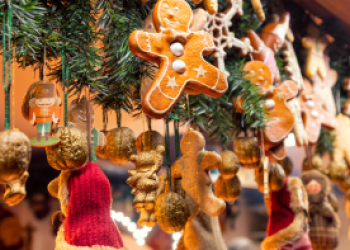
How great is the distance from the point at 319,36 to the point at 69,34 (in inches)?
35.8

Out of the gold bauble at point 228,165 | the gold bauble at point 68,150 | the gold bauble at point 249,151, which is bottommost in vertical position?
the gold bauble at point 228,165

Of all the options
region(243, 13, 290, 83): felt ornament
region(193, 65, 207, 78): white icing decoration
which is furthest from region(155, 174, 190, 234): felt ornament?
region(243, 13, 290, 83): felt ornament

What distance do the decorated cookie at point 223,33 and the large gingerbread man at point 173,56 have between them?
141 mm

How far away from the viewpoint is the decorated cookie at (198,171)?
598 millimetres

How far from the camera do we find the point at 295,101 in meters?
0.92

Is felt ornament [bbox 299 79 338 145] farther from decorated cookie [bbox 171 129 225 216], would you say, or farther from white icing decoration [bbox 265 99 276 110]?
decorated cookie [bbox 171 129 225 216]

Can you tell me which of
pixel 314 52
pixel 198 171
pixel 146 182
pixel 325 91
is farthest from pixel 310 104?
pixel 146 182

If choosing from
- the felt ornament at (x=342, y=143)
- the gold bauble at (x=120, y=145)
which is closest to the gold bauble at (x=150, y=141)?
the gold bauble at (x=120, y=145)

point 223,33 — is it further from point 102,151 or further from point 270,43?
point 102,151

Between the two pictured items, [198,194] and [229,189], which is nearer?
[198,194]

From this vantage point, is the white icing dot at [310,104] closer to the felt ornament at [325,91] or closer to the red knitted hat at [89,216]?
the felt ornament at [325,91]

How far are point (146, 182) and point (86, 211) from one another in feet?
0.34

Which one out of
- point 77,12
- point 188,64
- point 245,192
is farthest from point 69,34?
point 245,192

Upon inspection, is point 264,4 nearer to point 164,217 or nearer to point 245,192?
point 164,217
